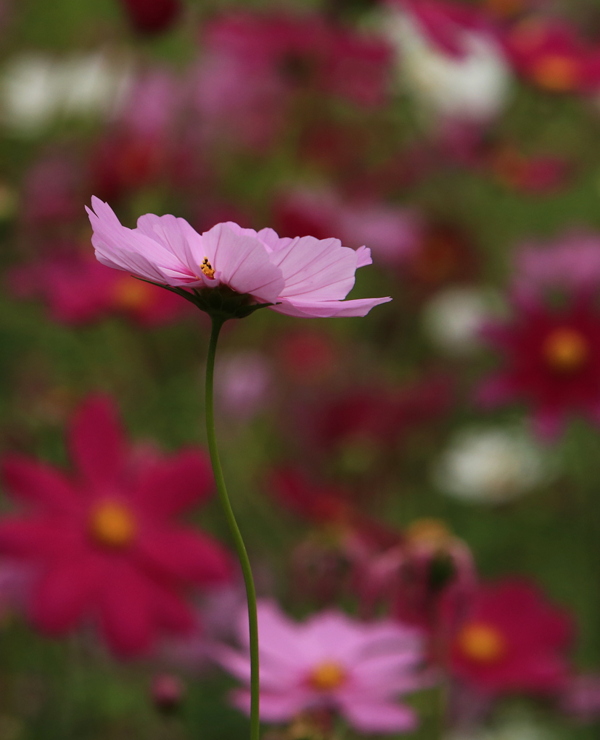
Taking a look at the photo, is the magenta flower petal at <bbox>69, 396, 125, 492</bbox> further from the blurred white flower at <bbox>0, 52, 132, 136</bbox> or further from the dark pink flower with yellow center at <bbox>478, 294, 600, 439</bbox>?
the blurred white flower at <bbox>0, 52, 132, 136</bbox>

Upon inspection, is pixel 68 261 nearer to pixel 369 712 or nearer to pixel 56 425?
pixel 56 425

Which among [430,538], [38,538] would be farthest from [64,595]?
[430,538]

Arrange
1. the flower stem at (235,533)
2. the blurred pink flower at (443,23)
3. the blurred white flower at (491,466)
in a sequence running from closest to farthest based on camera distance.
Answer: the flower stem at (235,533), the blurred pink flower at (443,23), the blurred white flower at (491,466)

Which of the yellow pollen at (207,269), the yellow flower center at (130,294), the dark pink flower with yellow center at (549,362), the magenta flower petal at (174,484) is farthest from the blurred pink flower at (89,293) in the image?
the yellow pollen at (207,269)

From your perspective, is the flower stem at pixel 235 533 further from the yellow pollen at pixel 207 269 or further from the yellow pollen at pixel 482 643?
the yellow pollen at pixel 482 643

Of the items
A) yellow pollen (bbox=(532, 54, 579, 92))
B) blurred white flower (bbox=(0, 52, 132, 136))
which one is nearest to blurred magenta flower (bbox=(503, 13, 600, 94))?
yellow pollen (bbox=(532, 54, 579, 92))

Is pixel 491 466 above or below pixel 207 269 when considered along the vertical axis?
above

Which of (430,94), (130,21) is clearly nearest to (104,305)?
(130,21)

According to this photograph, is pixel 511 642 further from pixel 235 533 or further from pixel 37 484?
pixel 235 533
